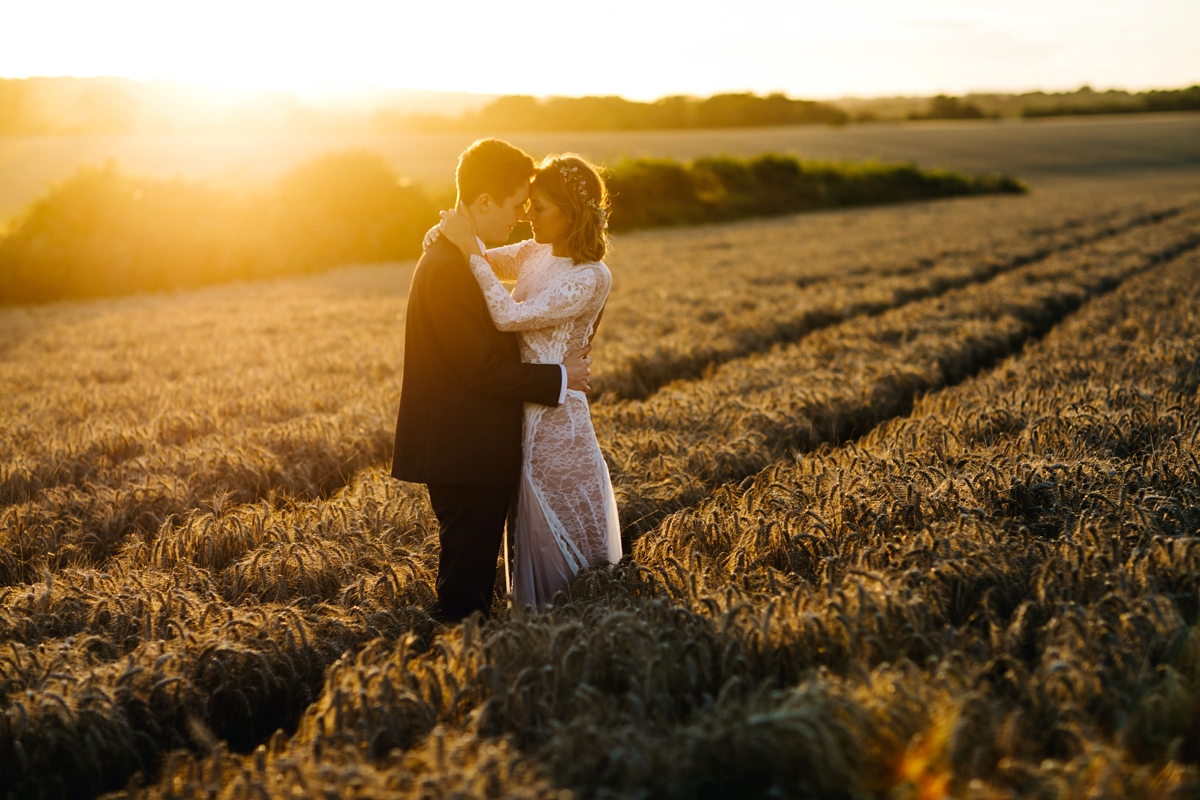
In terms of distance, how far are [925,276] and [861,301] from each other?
9.89 ft

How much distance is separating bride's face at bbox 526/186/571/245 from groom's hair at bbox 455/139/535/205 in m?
0.12

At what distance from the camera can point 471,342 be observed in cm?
334

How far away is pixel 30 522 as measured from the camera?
15.6 ft

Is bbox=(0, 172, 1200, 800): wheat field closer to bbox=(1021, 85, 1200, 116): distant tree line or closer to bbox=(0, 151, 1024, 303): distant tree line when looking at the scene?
bbox=(0, 151, 1024, 303): distant tree line

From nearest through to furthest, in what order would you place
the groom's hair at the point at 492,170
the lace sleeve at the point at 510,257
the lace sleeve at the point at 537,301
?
the groom's hair at the point at 492,170
the lace sleeve at the point at 537,301
the lace sleeve at the point at 510,257

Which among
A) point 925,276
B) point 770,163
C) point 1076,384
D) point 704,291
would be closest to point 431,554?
point 1076,384

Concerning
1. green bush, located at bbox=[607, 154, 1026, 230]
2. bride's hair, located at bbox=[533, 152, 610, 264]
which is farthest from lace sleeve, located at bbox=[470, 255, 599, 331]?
green bush, located at bbox=[607, 154, 1026, 230]

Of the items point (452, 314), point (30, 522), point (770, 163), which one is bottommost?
point (30, 522)

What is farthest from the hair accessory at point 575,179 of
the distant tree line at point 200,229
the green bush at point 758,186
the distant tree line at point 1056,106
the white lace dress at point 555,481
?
the distant tree line at point 1056,106

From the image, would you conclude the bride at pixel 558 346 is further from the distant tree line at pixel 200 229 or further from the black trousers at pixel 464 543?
the distant tree line at pixel 200 229

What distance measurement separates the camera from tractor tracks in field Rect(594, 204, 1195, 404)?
8023 mm

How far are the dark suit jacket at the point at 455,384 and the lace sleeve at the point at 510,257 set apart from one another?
Answer: 0.52m

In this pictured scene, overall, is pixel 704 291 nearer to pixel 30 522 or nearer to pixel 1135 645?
pixel 30 522

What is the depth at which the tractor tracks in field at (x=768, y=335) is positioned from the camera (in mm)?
8023
